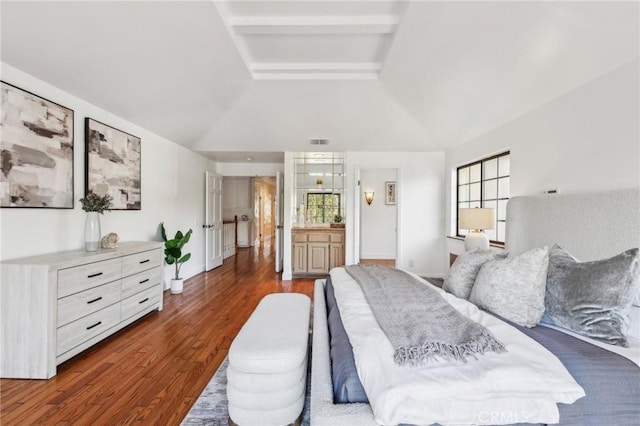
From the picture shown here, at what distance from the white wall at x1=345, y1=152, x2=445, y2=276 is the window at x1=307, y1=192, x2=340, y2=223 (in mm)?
1066

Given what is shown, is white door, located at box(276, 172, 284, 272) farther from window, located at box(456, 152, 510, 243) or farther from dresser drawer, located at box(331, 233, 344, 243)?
window, located at box(456, 152, 510, 243)

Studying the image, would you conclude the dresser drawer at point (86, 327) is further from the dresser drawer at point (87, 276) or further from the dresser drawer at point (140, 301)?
the dresser drawer at point (87, 276)

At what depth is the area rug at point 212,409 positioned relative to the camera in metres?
1.66

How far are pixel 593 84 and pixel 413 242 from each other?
3.29 metres

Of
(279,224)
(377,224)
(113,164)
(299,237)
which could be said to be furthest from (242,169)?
(377,224)

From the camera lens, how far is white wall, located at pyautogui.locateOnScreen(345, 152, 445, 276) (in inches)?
200

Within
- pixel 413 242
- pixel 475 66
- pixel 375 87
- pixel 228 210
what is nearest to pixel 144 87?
pixel 375 87

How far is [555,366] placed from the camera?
44.6 inches

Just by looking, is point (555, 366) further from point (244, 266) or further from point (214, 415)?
point (244, 266)

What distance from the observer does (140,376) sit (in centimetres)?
214

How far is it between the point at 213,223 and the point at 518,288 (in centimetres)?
529

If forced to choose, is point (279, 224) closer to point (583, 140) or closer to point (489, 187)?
point (489, 187)

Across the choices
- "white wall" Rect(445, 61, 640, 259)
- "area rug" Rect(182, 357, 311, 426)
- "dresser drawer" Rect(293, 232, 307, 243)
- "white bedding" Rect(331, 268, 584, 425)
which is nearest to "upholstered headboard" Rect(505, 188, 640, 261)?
"white wall" Rect(445, 61, 640, 259)

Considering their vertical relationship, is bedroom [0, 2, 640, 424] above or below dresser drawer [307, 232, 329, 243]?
above
